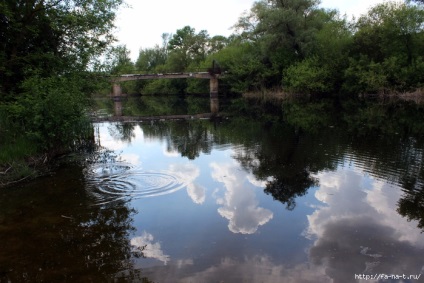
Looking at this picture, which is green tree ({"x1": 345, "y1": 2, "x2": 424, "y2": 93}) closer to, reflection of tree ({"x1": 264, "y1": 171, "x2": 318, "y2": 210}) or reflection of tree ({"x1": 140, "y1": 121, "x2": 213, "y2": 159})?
reflection of tree ({"x1": 140, "y1": 121, "x2": 213, "y2": 159})

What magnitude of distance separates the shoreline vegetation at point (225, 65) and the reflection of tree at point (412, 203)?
1086 centimetres

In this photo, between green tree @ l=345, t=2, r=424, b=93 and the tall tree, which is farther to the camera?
green tree @ l=345, t=2, r=424, b=93

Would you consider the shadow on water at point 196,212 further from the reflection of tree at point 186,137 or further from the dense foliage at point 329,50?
the dense foliage at point 329,50

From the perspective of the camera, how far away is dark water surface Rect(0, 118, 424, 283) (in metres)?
6.06

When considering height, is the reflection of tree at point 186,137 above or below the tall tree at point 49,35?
below

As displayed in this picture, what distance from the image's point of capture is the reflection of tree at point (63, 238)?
19.6 feet

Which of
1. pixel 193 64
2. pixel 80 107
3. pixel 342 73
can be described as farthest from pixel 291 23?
pixel 80 107

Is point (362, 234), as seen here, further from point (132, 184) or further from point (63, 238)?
point (132, 184)

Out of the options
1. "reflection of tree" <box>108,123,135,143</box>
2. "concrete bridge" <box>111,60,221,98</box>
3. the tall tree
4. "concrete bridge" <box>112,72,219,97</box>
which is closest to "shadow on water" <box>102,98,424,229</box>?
"reflection of tree" <box>108,123,135,143</box>

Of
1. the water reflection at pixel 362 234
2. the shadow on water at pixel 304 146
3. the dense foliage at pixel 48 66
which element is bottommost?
the water reflection at pixel 362 234

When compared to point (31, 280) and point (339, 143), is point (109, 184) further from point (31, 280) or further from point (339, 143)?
point (339, 143)

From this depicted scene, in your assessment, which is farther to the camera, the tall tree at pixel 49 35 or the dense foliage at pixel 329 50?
the dense foliage at pixel 329 50

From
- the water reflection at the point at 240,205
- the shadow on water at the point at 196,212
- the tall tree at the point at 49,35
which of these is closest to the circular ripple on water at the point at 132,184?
the shadow on water at the point at 196,212

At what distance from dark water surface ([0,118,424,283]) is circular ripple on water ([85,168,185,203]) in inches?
1.5
